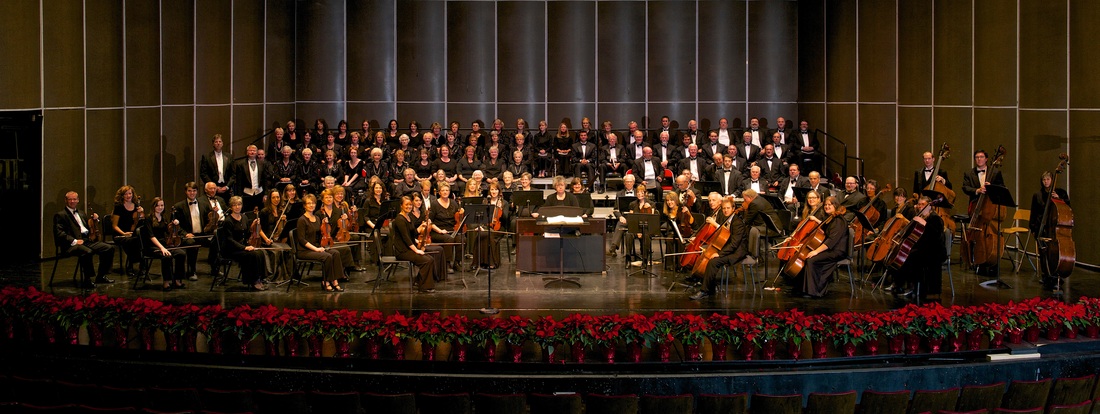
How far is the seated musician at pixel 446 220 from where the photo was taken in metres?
11.6

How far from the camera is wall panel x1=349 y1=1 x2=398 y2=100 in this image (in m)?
18.1

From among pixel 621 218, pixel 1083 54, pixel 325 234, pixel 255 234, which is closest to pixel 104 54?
pixel 255 234

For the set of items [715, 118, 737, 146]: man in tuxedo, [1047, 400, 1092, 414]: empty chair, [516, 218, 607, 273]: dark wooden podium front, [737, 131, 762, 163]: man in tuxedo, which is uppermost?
[715, 118, 737, 146]: man in tuxedo

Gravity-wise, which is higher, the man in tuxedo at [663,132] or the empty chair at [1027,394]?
the man in tuxedo at [663,132]

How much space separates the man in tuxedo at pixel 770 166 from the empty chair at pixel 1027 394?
748cm

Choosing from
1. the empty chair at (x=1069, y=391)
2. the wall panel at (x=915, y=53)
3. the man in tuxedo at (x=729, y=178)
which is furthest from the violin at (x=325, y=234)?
the wall panel at (x=915, y=53)

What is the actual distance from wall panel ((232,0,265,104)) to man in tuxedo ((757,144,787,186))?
7.92 metres

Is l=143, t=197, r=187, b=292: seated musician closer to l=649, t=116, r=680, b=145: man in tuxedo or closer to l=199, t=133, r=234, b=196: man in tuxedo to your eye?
A: l=199, t=133, r=234, b=196: man in tuxedo

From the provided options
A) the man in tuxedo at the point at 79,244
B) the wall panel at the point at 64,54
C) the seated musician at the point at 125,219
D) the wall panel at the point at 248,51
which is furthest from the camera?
the wall panel at the point at 248,51

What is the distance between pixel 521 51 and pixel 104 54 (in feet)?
24.0

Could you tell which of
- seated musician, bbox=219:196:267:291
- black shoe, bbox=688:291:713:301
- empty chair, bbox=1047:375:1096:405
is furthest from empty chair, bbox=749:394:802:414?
seated musician, bbox=219:196:267:291

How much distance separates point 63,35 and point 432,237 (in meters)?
5.33

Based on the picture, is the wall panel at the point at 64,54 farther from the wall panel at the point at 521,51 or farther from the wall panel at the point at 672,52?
the wall panel at the point at 672,52

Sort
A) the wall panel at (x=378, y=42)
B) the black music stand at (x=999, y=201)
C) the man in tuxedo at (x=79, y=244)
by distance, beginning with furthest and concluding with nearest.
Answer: the wall panel at (x=378, y=42), the man in tuxedo at (x=79, y=244), the black music stand at (x=999, y=201)
